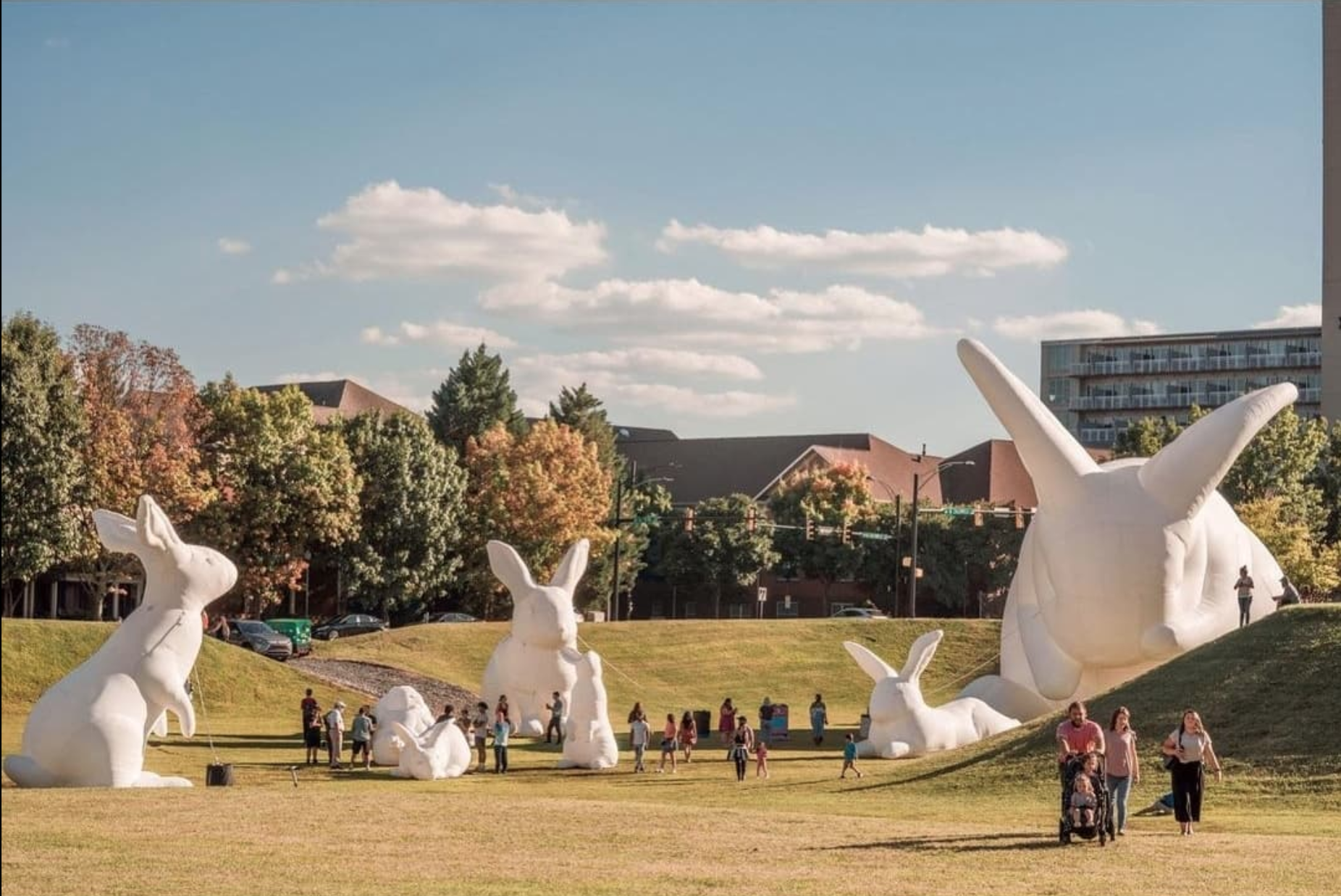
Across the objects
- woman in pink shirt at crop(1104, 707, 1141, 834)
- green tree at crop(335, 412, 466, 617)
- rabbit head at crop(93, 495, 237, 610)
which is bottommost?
woman in pink shirt at crop(1104, 707, 1141, 834)

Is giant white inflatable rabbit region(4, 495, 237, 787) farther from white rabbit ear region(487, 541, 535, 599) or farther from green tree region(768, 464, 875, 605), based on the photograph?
green tree region(768, 464, 875, 605)

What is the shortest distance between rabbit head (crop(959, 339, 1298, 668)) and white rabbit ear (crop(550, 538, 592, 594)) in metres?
9.44

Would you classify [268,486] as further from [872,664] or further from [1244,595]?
[1244,595]

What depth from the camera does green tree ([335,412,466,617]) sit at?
68125 millimetres

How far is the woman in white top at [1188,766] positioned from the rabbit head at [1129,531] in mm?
13475

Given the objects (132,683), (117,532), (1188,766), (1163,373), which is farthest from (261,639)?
(1163,373)

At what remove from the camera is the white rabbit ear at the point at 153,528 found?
24.2m

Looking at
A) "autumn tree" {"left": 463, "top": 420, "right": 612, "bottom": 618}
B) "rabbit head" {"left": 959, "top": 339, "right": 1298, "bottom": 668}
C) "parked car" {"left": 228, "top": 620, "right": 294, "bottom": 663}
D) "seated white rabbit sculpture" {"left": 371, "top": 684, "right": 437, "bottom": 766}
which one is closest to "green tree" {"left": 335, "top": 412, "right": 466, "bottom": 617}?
"autumn tree" {"left": 463, "top": 420, "right": 612, "bottom": 618}

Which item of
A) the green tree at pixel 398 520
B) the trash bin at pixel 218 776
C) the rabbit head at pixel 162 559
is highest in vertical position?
the green tree at pixel 398 520

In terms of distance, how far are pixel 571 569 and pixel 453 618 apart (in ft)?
95.7

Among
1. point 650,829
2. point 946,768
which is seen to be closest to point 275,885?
point 650,829

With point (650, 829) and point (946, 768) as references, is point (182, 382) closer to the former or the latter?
point (946, 768)

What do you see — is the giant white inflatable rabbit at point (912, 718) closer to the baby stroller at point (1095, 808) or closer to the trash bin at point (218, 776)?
the trash bin at point (218, 776)

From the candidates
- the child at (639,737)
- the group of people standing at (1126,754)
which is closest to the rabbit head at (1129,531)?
the child at (639,737)
